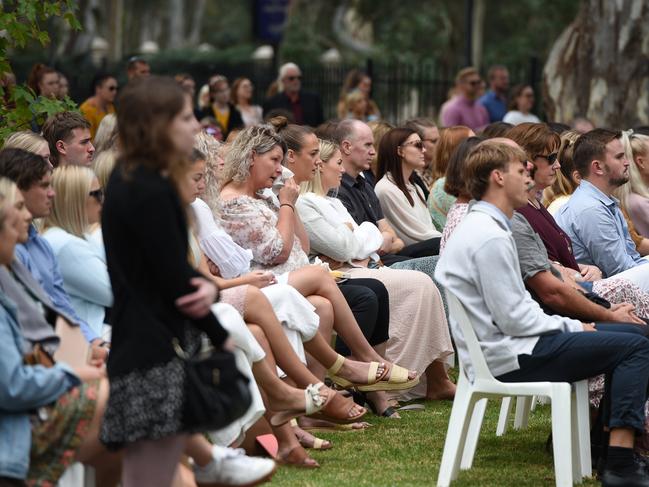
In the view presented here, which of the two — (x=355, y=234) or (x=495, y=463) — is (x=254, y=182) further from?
(x=495, y=463)

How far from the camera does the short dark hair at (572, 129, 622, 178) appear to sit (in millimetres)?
8234

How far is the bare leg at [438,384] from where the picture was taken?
347 inches

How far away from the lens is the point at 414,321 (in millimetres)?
8633

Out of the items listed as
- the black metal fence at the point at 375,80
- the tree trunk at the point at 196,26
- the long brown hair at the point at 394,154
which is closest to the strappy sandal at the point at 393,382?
the long brown hair at the point at 394,154

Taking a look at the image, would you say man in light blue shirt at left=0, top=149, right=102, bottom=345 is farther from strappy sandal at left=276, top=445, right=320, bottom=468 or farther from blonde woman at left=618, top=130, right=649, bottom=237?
blonde woman at left=618, top=130, right=649, bottom=237

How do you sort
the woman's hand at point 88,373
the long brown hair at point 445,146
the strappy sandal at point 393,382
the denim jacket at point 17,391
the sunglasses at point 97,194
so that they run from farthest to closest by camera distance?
1. the long brown hair at point 445,146
2. the strappy sandal at point 393,382
3. the sunglasses at point 97,194
4. the woman's hand at point 88,373
5. the denim jacket at point 17,391

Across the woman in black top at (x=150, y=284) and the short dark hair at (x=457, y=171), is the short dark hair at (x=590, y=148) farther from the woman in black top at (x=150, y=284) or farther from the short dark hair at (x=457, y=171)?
the woman in black top at (x=150, y=284)

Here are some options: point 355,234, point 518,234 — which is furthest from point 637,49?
point 518,234

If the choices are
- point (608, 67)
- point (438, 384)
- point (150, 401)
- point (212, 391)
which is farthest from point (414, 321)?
point (608, 67)

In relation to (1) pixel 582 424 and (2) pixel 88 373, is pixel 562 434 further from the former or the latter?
(2) pixel 88 373

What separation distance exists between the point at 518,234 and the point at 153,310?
9.52 ft

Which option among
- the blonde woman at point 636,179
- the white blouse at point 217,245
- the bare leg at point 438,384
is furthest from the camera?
the blonde woman at point 636,179

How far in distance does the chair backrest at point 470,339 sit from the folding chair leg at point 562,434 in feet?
1.07

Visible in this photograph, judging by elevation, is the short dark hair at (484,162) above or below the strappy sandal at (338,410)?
above
